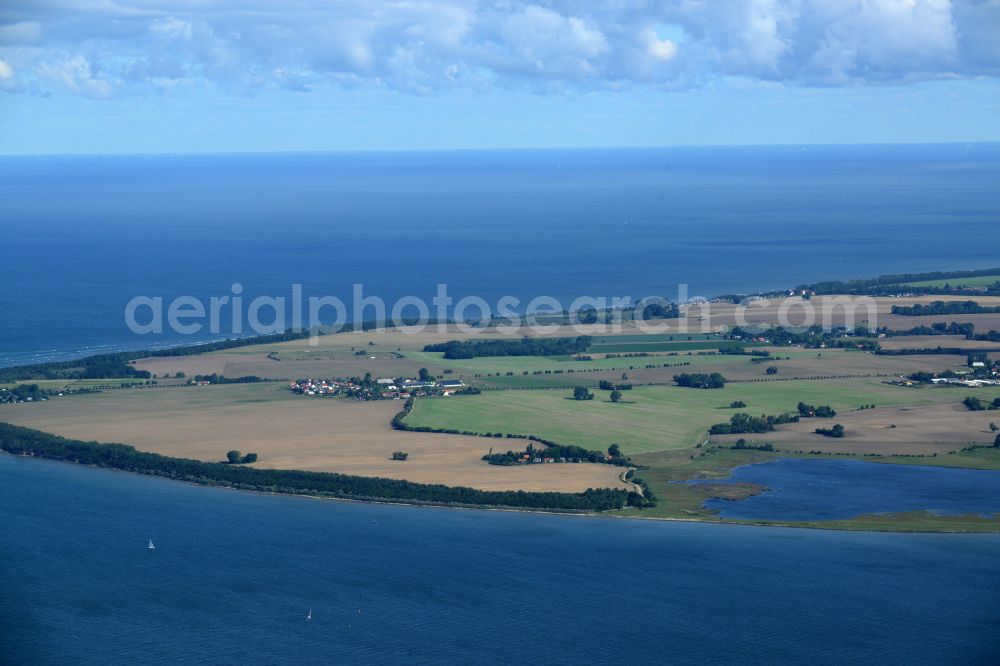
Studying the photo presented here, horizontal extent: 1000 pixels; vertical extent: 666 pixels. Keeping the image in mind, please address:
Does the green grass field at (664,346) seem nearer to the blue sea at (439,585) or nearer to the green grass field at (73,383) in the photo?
the green grass field at (73,383)

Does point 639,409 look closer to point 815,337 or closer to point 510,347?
point 510,347

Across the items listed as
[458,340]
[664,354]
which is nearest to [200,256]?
[458,340]

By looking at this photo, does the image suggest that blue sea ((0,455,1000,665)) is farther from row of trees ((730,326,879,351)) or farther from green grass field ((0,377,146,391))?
row of trees ((730,326,879,351))

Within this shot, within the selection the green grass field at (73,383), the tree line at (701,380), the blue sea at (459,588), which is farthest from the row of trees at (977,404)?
the green grass field at (73,383)

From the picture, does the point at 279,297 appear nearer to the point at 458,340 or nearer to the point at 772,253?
the point at 458,340

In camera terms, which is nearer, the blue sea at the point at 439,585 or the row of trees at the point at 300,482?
the blue sea at the point at 439,585

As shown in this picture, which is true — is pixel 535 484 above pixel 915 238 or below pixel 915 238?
below

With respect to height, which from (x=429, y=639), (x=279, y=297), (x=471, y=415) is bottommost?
(x=429, y=639)
